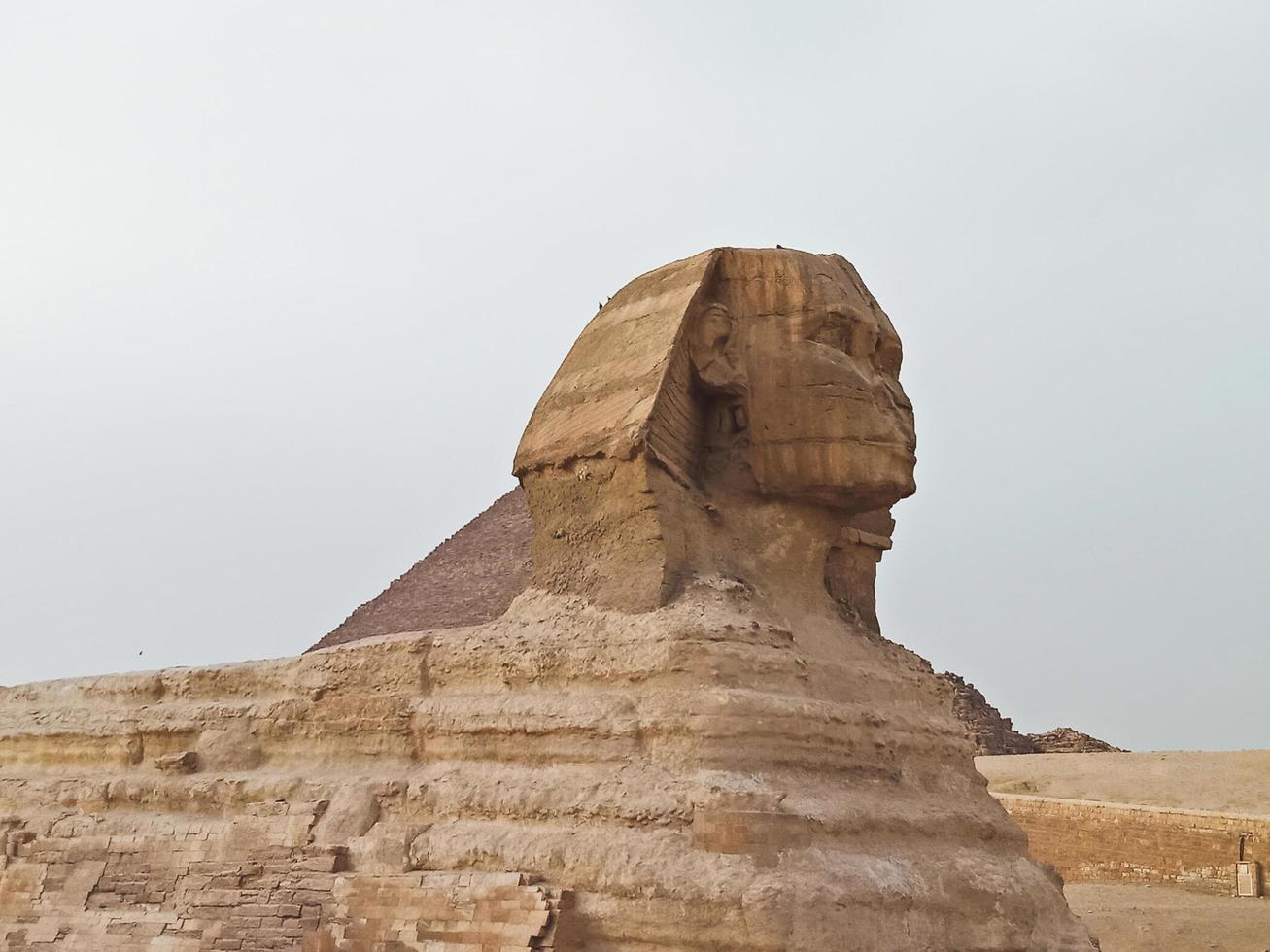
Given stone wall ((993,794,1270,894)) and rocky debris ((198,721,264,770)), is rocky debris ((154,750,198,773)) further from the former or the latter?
stone wall ((993,794,1270,894))

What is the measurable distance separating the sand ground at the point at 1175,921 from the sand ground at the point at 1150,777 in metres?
5.96

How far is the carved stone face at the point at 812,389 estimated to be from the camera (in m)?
6.53

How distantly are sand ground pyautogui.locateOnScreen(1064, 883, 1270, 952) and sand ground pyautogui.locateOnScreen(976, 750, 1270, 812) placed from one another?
19.5 feet

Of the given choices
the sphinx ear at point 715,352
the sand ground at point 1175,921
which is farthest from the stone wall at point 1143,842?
the sphinx ear at point 715,352

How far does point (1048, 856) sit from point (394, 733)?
13157mm

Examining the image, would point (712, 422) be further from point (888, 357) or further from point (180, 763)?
point (180, 763)

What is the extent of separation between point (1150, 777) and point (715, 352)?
19692 millimetres

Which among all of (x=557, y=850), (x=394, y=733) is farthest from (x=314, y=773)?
(x=557, y=850)

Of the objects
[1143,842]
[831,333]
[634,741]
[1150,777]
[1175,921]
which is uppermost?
[831,333]

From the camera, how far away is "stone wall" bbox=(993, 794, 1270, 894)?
596 inches

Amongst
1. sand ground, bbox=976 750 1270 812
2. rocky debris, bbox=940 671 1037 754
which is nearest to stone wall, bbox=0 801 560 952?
sand ground, bbox=976 750 1270 812

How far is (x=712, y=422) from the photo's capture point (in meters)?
6.86

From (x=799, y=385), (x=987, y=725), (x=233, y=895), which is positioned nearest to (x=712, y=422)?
(x=799, y=385)

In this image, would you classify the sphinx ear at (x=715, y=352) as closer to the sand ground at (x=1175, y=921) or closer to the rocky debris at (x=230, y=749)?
the rocky debris at (x=230, y=749)
